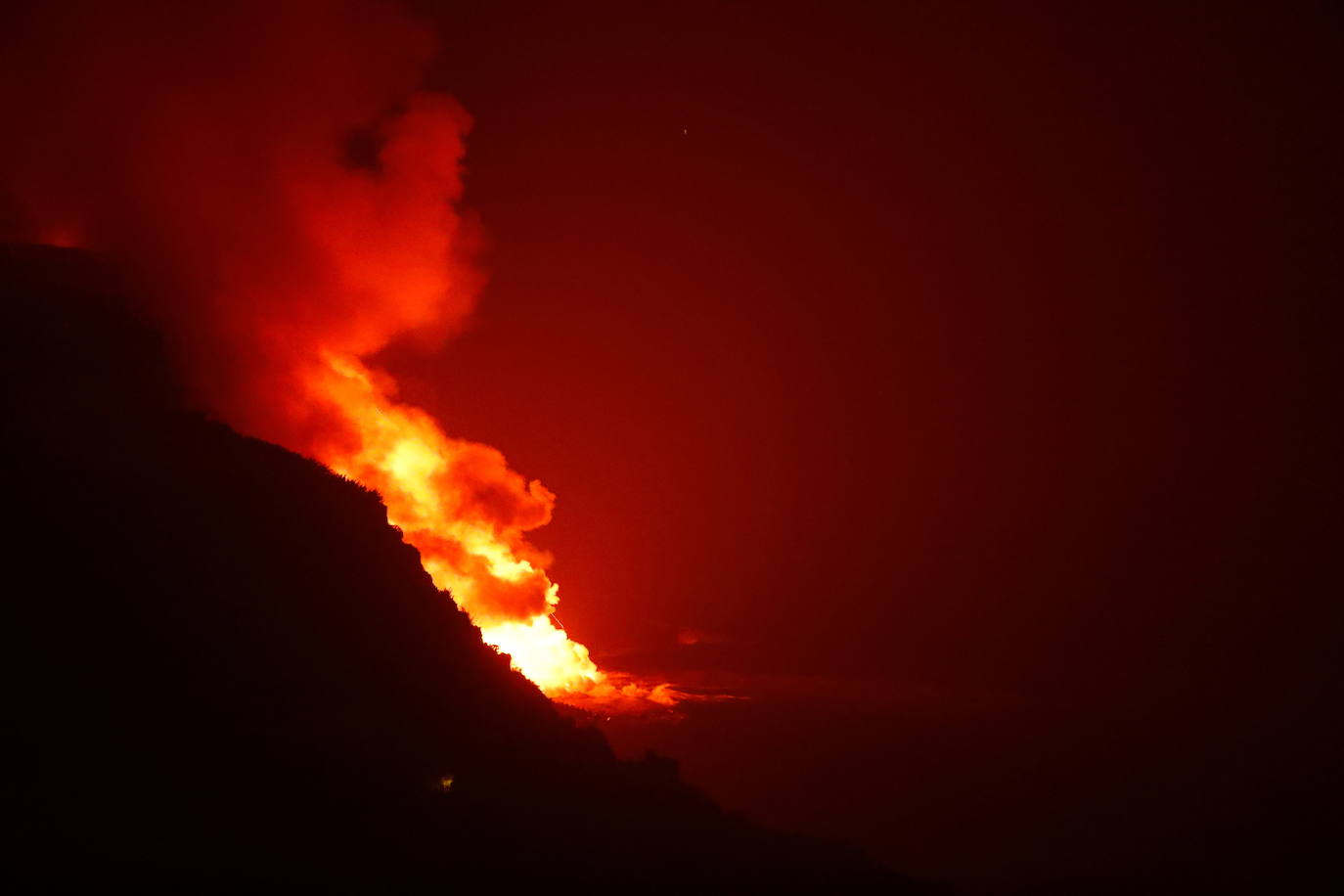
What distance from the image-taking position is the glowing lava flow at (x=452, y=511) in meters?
39.2

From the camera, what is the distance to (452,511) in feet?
137

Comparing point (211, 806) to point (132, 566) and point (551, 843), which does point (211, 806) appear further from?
point (551, 843)

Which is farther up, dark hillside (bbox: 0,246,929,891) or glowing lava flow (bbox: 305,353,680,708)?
glowing lava flow (bbox: 305,353,680,708)

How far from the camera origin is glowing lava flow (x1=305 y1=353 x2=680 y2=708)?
39.2 metres

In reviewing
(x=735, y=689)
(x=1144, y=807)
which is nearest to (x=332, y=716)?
(x=1144, y=807)

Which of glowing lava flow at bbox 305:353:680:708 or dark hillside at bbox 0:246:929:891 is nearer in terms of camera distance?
dark hillside at bbox 0:246:929:891

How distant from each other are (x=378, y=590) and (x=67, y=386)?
9.30 metres

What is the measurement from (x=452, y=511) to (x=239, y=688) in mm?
24943

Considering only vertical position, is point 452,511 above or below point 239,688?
above

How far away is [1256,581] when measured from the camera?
533ft

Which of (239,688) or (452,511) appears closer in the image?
(239,688)

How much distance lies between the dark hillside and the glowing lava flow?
13.1 metres

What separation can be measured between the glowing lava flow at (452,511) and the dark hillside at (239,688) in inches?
517

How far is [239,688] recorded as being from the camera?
670 inches
